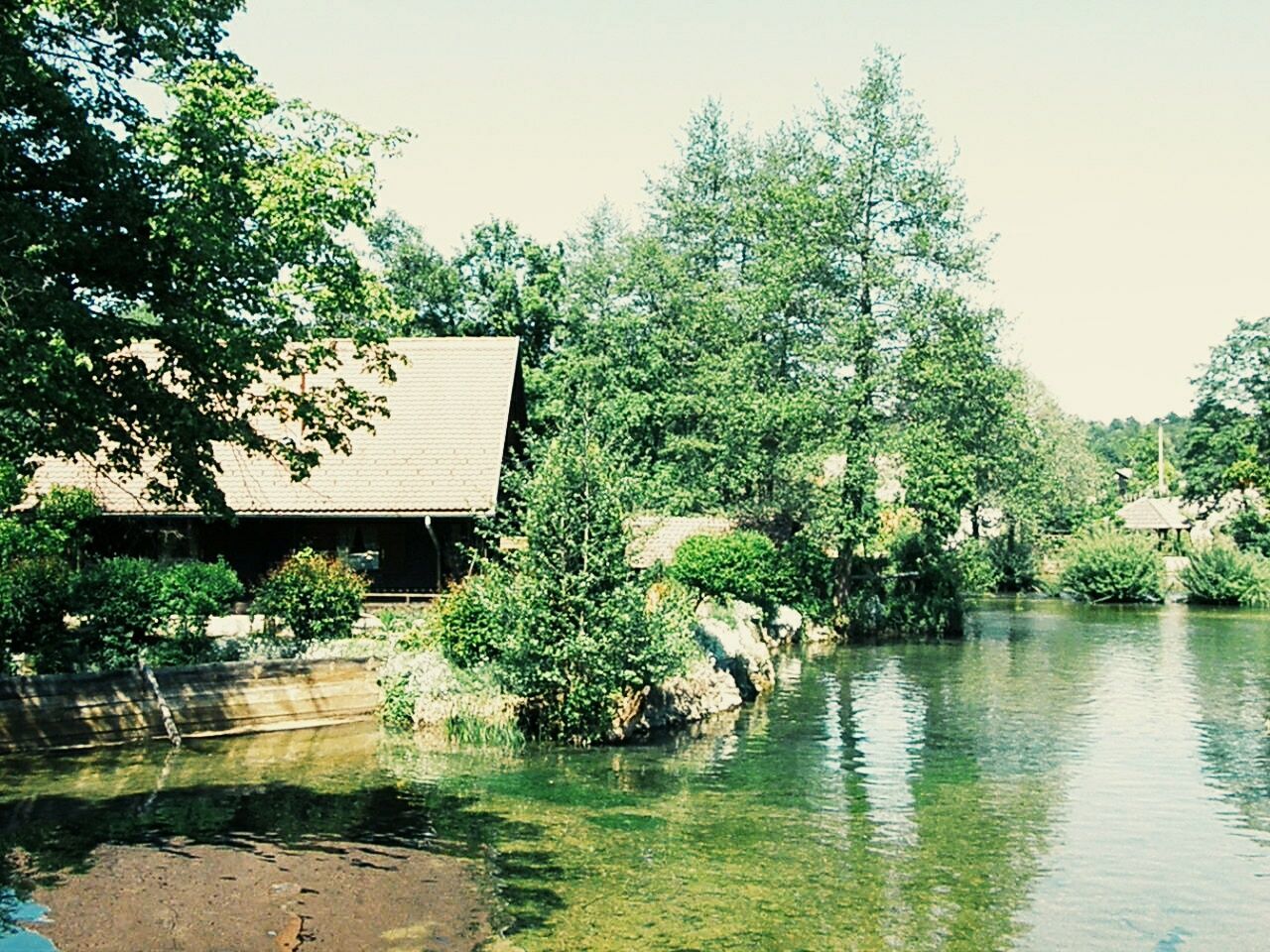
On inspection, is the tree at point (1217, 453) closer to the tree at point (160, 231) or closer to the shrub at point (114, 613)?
the shrub at point (114, 613)

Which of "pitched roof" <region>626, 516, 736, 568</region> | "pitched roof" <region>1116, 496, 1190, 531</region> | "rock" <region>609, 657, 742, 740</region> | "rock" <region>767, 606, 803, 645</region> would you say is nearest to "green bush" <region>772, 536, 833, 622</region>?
"rock" <region>767, 606, 803, 645</region>

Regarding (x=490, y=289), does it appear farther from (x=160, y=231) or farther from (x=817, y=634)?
(x=160, y=231)

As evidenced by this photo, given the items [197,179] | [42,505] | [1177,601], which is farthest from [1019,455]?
[197,179]

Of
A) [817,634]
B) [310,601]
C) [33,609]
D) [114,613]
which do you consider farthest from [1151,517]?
[33,609]

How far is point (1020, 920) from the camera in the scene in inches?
492

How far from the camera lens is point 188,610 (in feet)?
78.1

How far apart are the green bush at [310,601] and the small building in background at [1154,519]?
177 ft

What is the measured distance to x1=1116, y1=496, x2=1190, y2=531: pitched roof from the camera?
68938mm

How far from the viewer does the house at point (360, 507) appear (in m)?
29.3

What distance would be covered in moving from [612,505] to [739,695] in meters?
6.72

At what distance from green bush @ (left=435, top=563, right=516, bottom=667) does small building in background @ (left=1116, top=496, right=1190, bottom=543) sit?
54167mm

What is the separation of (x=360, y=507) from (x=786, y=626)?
1556 cm

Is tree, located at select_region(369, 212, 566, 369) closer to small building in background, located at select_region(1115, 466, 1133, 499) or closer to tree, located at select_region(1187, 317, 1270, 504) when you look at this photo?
tree, located at select_region(1187, 317, 1270, 504)

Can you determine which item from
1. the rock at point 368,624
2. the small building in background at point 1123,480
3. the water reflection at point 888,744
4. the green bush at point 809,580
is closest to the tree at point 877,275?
the green bush at point 809,580
